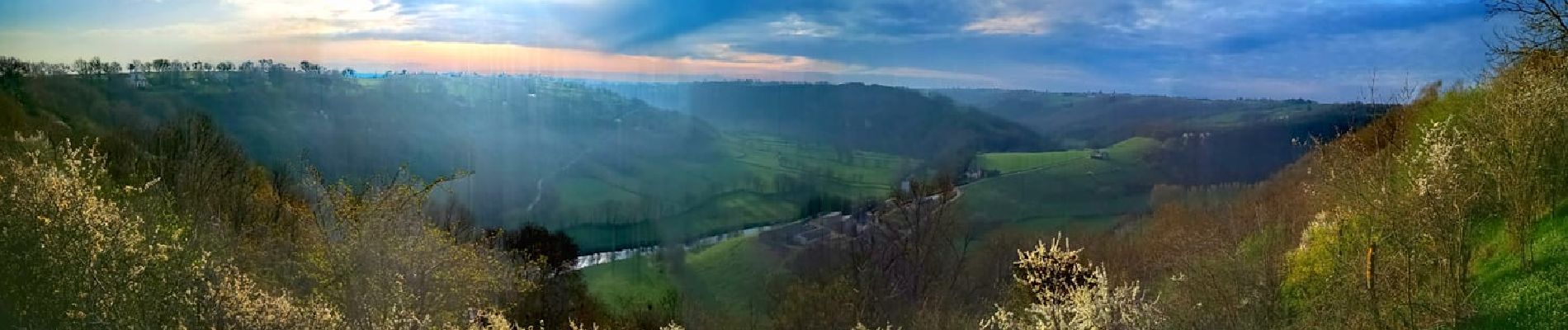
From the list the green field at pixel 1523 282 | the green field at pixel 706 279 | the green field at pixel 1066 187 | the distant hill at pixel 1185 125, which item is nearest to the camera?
the green field at pixel 1523 282

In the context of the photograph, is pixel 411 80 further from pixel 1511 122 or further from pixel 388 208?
pixel 1511 122

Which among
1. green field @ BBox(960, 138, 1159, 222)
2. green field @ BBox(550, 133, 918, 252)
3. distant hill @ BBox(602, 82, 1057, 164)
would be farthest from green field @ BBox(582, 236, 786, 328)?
distant hill @ BBox(602, 82, 1057, 164)

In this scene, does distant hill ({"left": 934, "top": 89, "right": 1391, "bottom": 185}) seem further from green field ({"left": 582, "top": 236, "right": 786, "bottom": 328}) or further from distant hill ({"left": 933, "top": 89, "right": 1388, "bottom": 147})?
green field ({"left": 582, "top": 236, "right": 786, "bottom": 328})

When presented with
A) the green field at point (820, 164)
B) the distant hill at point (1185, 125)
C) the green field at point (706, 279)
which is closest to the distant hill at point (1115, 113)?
the distant hill at point (1185, 125)

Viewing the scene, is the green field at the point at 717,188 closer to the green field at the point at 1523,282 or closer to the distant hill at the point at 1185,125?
the distant hill at the point at 1185,125

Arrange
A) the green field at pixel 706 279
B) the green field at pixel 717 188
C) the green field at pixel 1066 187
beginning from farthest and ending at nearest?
the green field at pixel 717 188 → the green field at pixel 1066 187 → the green field at pixel 706 279

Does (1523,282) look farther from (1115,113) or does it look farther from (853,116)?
(853,116)

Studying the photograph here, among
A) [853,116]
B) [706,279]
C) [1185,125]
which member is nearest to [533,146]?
[706,279]
